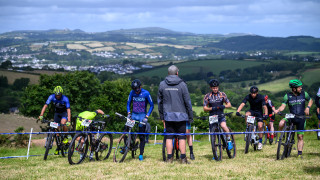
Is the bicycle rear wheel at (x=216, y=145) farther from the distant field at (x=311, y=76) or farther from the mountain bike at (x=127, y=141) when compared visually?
the distant field at (x=311, y=76)

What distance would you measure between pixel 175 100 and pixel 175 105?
13 cm

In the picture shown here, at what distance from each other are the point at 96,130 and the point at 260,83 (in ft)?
482

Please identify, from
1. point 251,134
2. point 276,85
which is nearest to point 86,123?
point 251,134

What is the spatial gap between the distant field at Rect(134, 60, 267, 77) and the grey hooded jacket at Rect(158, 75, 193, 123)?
152908 mm

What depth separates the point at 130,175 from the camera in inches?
344

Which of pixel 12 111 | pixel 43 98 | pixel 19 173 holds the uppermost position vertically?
pixel 19 173

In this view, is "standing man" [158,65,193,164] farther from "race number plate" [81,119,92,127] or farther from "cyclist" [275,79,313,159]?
"cyclist" [275,79,313,159]

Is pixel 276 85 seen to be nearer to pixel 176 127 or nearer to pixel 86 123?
pixel 86 123

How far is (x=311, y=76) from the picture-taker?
132 meters

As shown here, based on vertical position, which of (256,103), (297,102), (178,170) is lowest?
(178,170)

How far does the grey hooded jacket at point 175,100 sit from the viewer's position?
403 inches

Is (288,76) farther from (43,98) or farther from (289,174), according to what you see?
(289,174)

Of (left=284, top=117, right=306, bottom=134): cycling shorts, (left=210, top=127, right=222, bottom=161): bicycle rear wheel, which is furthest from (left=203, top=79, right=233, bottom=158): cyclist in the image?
(left=284, top=117, right=306, bottom=134): cycling shorts

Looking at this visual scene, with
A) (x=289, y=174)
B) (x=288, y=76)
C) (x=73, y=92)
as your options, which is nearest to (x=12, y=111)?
(x=73, y=92)
